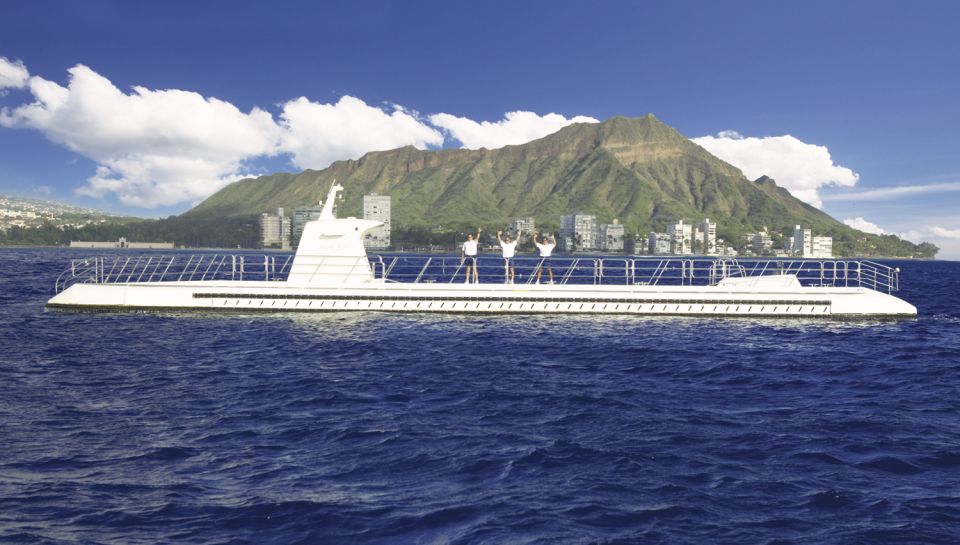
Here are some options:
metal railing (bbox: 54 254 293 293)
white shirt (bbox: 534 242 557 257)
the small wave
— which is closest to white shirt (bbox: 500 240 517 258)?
white shirt (bbox: 534 242 557 257)

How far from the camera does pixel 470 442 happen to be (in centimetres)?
1285

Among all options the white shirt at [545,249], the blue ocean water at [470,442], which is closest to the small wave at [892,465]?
the blue ocean water at [470,442]

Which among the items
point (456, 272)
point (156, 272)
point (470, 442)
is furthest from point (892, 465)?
point (156, 272)

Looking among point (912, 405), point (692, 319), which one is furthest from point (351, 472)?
point (692, 319)

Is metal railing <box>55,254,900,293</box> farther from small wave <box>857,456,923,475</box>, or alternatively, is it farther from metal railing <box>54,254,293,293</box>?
small wave <box>857,456,923,475</box>

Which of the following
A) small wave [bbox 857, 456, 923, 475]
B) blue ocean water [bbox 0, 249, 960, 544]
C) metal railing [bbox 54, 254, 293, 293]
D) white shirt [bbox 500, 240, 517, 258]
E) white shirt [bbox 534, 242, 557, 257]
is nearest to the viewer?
blue ocean water [bbox 0, 249, 960, 544]

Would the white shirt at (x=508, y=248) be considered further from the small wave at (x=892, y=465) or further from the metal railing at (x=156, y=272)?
the small wave at (x=892, y=465)

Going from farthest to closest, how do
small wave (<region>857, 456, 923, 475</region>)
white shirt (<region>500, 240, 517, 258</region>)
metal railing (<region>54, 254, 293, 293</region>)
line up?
white shirt (<region>500, 240, 517, 258</region>) < metal railing (<region>54, 254, 293, 293</region>) < small wave (<region>857, 456, 923, 475</region>)

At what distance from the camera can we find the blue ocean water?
9.33 m

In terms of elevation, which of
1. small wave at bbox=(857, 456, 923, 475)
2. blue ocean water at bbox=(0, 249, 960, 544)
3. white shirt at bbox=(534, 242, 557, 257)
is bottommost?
small wave at bbox=(857, 456, 923, 475)

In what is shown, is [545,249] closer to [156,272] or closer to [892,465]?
[892,465]

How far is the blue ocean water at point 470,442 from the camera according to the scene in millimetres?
9328

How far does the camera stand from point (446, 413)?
1502 centimetres

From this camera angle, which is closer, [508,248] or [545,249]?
[508,248]
